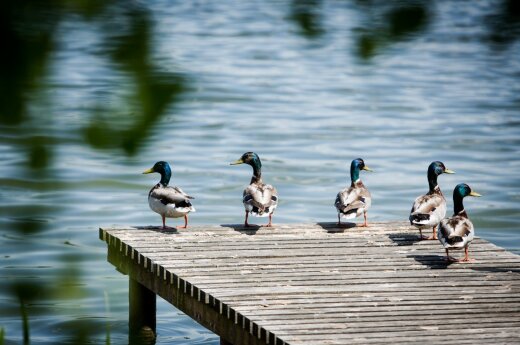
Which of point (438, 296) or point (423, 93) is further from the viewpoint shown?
point (423, 93)

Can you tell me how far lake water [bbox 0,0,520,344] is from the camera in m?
2.14

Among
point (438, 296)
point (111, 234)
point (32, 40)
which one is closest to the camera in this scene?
point (32, 40)

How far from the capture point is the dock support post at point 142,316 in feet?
34.7

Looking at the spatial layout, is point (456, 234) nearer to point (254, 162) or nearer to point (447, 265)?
point (447, 265)

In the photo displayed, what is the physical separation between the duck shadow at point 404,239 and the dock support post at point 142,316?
2.11m

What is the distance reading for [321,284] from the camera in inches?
339

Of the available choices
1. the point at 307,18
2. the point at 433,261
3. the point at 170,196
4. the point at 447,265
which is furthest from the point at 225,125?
the point at 307,18

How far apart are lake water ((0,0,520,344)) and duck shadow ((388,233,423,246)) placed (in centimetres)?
172

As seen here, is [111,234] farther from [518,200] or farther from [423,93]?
[423,93]

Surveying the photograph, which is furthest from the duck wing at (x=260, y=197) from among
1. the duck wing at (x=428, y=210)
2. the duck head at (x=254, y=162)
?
the duck wing at (x=428, y=210)

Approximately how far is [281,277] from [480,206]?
942 cm

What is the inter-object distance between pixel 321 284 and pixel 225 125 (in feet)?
51.3

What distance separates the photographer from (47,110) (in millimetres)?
2143

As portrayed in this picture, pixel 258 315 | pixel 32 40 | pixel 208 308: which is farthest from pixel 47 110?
pixel 208 308
